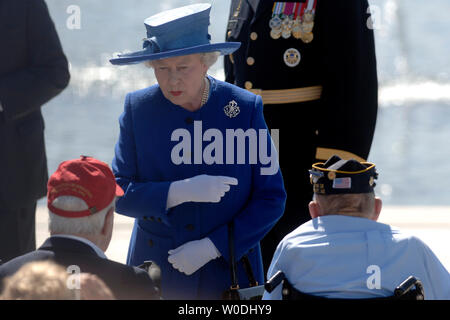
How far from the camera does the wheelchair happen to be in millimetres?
3139

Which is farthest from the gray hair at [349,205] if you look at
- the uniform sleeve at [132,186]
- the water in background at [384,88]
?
the water in background at [384,88]

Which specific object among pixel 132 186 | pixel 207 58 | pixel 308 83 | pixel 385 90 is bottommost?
pixel 385 90

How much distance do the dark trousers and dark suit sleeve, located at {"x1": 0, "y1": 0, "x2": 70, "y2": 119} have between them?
1.44 feet

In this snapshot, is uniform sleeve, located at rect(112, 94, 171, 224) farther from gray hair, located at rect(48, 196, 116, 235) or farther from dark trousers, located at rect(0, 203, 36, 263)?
dark trousers, located at rect(0, 203, 36, 263)

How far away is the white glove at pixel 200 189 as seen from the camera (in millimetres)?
3504

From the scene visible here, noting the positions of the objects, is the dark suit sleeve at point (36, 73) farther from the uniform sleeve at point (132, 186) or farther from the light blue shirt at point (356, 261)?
the light blue shirt at point (356, 261)

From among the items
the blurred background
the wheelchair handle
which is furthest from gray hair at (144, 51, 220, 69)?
the blurred background

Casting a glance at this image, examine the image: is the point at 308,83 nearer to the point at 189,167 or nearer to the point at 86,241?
the point at 189,167

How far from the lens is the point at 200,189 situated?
350cm

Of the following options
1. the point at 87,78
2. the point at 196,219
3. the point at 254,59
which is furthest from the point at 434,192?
the point at 87,78

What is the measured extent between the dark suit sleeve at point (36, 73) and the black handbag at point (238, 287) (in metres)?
1.50

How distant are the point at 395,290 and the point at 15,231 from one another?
2.18 m

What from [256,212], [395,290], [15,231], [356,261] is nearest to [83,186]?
[256,212]
